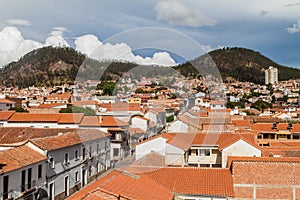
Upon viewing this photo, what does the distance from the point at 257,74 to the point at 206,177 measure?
5833 inches

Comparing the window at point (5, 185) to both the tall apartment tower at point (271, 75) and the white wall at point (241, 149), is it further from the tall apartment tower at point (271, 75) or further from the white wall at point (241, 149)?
the tall apartment tower at point (271, 75)

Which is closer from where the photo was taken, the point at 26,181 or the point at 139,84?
the point at 139,84

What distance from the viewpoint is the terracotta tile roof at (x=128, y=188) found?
27.5 ft

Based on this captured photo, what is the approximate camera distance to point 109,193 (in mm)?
7969

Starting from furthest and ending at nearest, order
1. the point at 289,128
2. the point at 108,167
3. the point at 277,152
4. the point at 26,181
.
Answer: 1. the point at 289,128
2. the point at 108,167
3. the point at 277,152
4. the point at 26,181

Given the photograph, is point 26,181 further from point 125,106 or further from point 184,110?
point 184,110

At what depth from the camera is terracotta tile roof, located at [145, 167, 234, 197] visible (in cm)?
1245

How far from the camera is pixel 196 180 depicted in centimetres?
1312

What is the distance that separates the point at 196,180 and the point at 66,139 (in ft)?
26.4

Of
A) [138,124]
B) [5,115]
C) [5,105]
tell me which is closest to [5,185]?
[138,124]

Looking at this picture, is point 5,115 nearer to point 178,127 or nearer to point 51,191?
point 51,191

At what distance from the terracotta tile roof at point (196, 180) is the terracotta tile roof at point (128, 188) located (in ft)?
6.44

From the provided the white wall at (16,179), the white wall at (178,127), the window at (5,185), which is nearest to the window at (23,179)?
the white wall at (16,179)

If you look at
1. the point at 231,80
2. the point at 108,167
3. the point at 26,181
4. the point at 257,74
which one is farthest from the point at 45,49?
the point at 26,181
